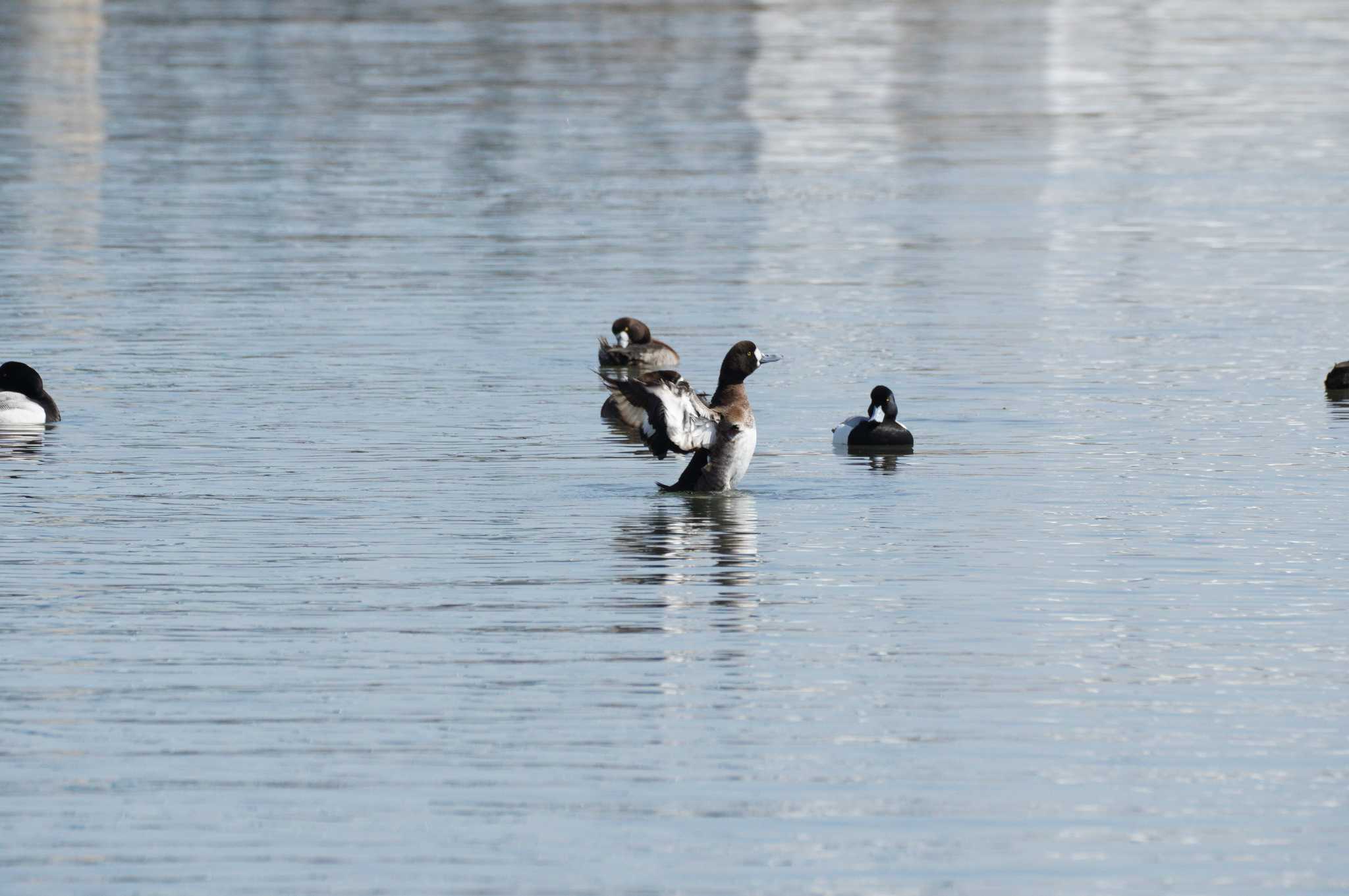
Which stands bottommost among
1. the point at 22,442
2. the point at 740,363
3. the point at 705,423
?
the point at 22,442

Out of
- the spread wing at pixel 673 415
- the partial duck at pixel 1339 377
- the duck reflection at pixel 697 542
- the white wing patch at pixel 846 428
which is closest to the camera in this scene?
the duck reflection at pixel 697 542

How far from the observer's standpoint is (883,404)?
20.5 metres

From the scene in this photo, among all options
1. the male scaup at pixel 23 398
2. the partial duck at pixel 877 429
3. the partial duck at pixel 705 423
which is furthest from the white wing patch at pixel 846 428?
the male scaup at pixel 23 398

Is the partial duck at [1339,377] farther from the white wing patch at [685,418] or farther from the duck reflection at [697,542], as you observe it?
the white wing patch at [685,418]

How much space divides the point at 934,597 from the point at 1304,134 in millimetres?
38766

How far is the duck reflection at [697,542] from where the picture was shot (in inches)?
615

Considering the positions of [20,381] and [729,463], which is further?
[20,381]

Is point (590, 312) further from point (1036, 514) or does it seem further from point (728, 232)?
point (1036, 514)

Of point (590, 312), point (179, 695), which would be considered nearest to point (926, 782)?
point (179, 695)

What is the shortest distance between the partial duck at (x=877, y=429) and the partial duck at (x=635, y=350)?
4.87 metres

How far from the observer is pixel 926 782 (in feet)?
36.8

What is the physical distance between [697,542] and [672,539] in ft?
0.58

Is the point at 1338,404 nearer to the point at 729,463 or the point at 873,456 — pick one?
the point at 873,456

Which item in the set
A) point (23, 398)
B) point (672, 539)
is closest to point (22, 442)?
point (23, 398)
